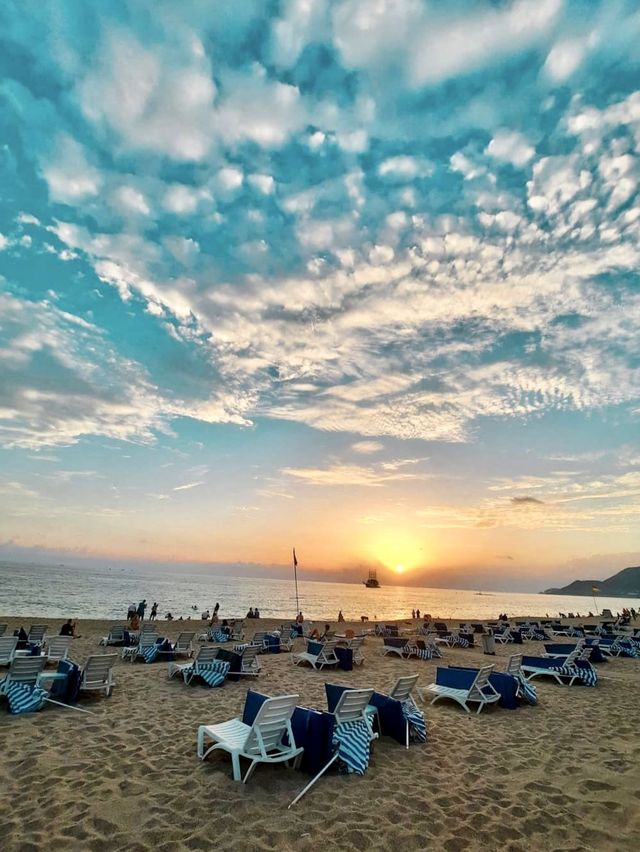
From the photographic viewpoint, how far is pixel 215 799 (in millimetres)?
4836

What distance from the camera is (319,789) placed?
517 cm

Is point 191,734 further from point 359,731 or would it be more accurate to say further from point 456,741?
point 456,741

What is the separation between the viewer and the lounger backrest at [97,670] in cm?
858

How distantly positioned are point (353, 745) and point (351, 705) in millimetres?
491

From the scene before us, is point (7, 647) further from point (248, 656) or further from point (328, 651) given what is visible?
point (328, 651)

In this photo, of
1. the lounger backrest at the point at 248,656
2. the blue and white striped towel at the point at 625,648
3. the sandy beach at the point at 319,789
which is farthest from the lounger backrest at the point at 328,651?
the blue and white striped towel at the point at 625,648

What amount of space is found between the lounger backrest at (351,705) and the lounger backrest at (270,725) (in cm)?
69

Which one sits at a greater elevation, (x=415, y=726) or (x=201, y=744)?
(x=415, y=726)

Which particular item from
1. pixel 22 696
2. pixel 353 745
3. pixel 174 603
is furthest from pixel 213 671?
pixel 174 603

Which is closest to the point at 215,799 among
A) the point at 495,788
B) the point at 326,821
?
the point at 326,821

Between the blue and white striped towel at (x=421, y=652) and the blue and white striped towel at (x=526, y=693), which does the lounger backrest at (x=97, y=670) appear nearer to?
the blue and white striped towel at (x=526, y=693)

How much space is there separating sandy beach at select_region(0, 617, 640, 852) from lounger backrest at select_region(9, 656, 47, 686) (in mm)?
611

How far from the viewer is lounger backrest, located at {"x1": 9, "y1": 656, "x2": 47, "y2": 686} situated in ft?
25.9

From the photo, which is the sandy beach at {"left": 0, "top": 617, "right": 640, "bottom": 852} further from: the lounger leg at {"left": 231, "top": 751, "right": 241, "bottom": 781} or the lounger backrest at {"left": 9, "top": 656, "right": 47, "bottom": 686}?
the lounger backrest at {"left": 9, "top": 656, "right": 47, "bottom": 686}
